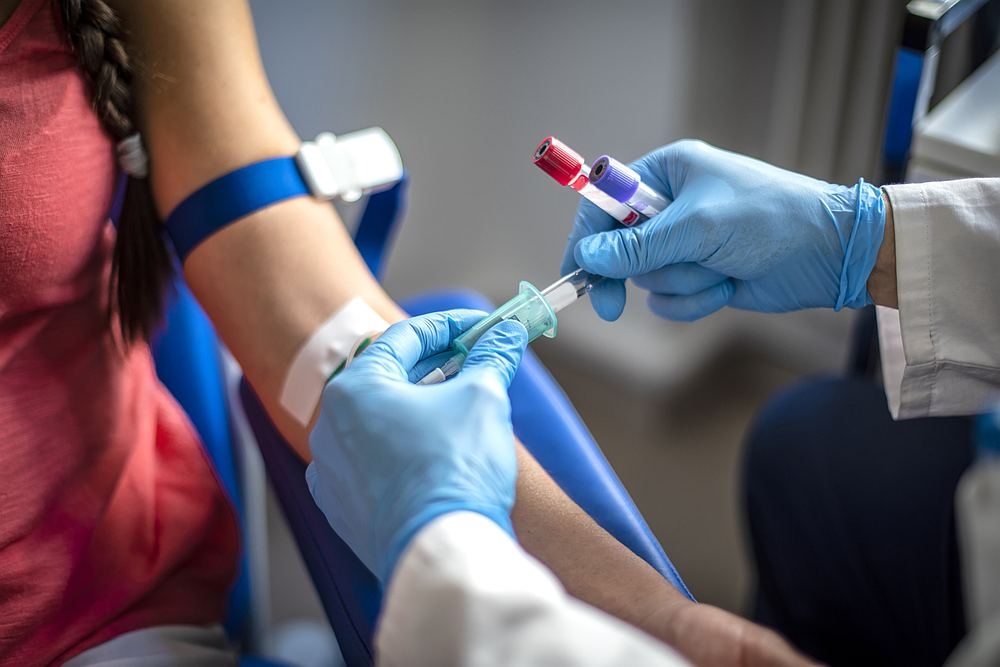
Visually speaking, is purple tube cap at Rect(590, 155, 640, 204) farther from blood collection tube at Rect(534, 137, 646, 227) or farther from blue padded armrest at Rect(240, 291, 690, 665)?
blue padded armrest at Rect(240, 291, 690, 665)

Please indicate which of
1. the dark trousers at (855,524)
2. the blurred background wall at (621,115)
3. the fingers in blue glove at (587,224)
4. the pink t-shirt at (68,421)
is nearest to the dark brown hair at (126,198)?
the pink t-shirt at (68,421)

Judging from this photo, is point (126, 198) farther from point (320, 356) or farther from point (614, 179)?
point (614, 179)

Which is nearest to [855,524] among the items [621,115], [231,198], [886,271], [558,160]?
[886,271]

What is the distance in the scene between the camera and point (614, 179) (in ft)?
2.79

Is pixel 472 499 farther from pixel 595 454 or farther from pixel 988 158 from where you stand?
pixel 988 158

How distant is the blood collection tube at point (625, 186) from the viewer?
2.75ft

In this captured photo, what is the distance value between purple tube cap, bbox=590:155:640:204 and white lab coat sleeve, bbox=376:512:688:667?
35cm

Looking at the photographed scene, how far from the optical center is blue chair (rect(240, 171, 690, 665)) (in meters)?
0.80

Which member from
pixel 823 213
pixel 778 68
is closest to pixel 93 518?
pixel 823 213

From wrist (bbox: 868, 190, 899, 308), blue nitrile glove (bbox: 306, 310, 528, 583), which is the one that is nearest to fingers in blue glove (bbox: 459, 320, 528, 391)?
blue nitrile glove (bbox: 306, 310, 528, 583)

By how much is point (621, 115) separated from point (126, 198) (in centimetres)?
97

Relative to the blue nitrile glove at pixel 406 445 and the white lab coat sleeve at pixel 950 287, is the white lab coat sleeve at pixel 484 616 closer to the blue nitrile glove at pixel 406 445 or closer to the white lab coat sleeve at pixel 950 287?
the blue nitrile glove at pixel 406 445

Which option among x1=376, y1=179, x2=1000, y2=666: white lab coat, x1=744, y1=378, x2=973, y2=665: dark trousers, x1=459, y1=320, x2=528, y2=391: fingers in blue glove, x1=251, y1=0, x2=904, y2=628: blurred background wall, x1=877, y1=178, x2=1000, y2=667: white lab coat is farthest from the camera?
x1=251, y1=0, x2=904, y2=628: blurred background wall

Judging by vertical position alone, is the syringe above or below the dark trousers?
above
